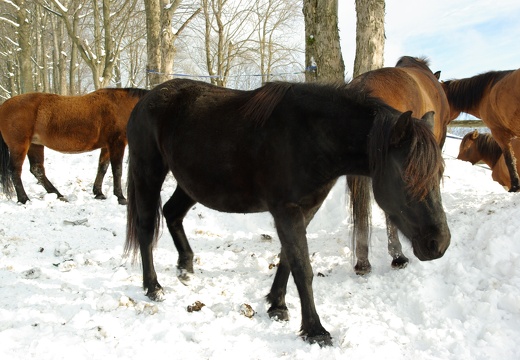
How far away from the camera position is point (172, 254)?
459 cm

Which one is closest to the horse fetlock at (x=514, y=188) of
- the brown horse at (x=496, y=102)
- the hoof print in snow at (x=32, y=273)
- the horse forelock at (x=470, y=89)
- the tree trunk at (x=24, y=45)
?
the brown horse at (x=496, y=102)

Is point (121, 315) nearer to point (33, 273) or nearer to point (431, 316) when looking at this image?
point (33, 273)

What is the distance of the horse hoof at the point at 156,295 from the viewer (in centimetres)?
334

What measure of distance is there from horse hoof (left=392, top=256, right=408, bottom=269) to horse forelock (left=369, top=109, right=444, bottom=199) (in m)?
1.71

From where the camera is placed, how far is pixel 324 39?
22.0 ft

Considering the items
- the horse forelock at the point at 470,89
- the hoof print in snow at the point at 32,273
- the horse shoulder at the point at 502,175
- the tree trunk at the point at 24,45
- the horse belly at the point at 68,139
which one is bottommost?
the hoof print in snow at the point at 32,273

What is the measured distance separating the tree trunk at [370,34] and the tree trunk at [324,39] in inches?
27.3

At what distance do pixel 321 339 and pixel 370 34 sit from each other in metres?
4.79

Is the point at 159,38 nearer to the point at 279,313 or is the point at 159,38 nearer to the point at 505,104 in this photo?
the point at 505,104

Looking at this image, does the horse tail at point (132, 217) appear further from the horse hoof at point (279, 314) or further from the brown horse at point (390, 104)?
the brown horse at point (390, 104)

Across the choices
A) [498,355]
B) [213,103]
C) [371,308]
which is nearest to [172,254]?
[213,103]

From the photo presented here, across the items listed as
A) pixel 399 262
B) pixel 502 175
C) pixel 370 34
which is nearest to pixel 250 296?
pixel 399 262

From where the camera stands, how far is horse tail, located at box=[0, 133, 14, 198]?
6.80 m

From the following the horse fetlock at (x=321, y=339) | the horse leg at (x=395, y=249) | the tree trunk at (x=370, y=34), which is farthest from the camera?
the tree trunk at (x=370, y=34)
